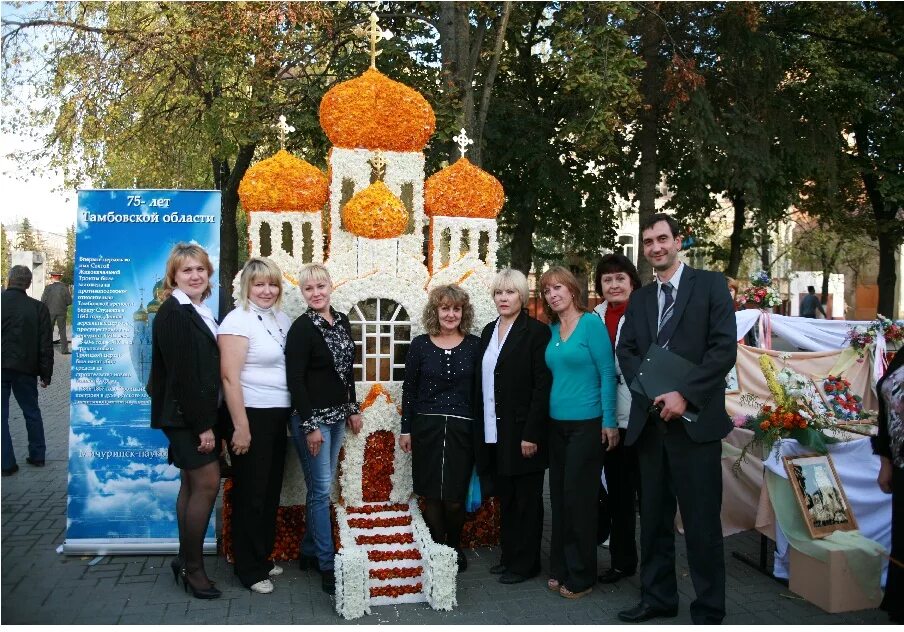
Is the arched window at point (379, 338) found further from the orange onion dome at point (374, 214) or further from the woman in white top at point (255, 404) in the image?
the woman in white top at point (255, 404)

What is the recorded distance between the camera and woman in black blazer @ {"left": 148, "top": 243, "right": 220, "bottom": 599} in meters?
4.30

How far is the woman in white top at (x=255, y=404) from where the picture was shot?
14.8 feet

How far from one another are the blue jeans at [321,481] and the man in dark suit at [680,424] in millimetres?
1984

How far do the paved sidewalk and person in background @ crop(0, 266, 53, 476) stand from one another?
270 cm

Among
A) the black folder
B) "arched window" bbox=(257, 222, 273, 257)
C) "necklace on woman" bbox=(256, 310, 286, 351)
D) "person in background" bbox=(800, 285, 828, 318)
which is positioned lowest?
the black folder

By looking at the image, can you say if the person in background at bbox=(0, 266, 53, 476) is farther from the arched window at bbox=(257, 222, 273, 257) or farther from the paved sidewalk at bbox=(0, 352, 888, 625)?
the arched window at bbox=(257, 222, 273, 257)

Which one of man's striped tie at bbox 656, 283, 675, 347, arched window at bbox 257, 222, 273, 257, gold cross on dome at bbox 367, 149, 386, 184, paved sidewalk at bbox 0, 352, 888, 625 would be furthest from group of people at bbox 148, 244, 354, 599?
man's striped tie at bbox 656, 283, 675, 347

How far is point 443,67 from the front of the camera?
32.0 ft

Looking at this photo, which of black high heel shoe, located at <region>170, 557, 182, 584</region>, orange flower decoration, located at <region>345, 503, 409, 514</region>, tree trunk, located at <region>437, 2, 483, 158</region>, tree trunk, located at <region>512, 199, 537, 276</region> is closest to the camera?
black high heel shoe, located at <region>170, 557, 182, 584</region>

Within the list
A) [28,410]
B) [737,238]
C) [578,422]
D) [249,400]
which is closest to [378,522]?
[249,400]

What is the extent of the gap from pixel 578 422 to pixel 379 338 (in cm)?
184

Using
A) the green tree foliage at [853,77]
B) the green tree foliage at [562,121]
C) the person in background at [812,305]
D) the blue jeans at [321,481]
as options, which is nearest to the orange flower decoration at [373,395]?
the blue jeans at [321,481]

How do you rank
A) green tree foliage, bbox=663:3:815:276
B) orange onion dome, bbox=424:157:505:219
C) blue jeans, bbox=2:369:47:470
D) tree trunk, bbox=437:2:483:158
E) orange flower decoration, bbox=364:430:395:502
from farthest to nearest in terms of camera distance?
green tree foliage, bbox=663:3:815:276 → tree trunk, bbox=437:2:483:158 → blue jeans, bbox=2:369:47:470 → orange onion dome, bbox=424:157:505:219 → orange flower decoration, bbox=364:430:395:502

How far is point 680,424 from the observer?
4109 mm
